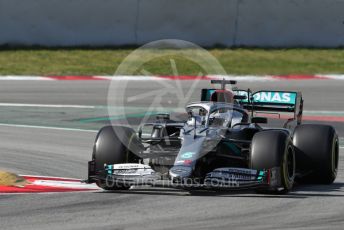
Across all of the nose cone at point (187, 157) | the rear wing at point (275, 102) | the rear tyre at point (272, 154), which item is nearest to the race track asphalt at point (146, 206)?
the rear tyre at point (272, 154)

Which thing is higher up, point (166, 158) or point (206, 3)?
point (206, 3)

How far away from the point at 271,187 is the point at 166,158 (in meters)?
1.19

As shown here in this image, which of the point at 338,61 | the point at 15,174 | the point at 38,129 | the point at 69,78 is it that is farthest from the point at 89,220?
the point at 338,61

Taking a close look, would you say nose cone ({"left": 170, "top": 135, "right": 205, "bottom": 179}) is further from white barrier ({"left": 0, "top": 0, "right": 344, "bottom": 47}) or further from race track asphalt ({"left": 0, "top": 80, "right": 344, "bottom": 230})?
white barrier ({"left": 0, "top": 0, "right": 344, "bottom": 47})

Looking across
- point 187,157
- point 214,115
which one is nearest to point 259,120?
point 214,115

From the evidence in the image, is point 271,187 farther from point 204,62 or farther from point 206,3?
point 204,62

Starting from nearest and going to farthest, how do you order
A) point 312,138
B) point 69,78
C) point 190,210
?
point 190,210, point 312,138, point 69,78

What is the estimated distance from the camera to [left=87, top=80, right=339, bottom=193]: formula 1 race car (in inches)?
394

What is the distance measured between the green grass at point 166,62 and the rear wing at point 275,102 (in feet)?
40.9

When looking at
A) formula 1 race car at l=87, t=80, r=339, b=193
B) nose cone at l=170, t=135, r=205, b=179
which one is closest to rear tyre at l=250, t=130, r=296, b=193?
formula 1 race car at l=87, t=80, r=339, b=193

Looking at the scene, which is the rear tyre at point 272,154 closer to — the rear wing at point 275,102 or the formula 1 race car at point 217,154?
the formula 1 race car at point 217,154

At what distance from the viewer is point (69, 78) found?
80.5 feet

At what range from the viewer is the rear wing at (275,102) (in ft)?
39.3

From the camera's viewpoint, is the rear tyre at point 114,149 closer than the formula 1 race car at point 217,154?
No
